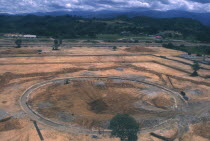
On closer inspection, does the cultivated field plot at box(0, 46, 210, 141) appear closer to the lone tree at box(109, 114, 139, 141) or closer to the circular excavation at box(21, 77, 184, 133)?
the circular excavation at box(21, 77, 184, 133)

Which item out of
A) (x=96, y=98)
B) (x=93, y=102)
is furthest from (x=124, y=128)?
(x=96, y=98)

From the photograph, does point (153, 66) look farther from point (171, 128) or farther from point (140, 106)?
point (171, 128)

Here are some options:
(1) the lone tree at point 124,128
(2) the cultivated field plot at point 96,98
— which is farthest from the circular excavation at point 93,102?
(1) the lone tree at point 124,128

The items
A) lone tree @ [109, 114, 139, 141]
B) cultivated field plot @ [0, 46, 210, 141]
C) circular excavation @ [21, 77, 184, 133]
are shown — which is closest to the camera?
lone tree @ [109, 114, 139, 141]

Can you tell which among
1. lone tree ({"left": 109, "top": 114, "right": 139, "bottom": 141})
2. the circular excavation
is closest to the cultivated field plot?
the circular excavation

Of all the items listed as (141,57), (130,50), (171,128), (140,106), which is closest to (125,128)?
(171,128)

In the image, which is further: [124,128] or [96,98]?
[96,98]

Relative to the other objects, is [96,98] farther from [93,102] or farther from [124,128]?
[124,128]

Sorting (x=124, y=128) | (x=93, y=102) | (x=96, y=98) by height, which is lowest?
(x=93, y=102)

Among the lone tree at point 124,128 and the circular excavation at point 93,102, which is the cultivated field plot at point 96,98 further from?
the lone tree at point 124,128
